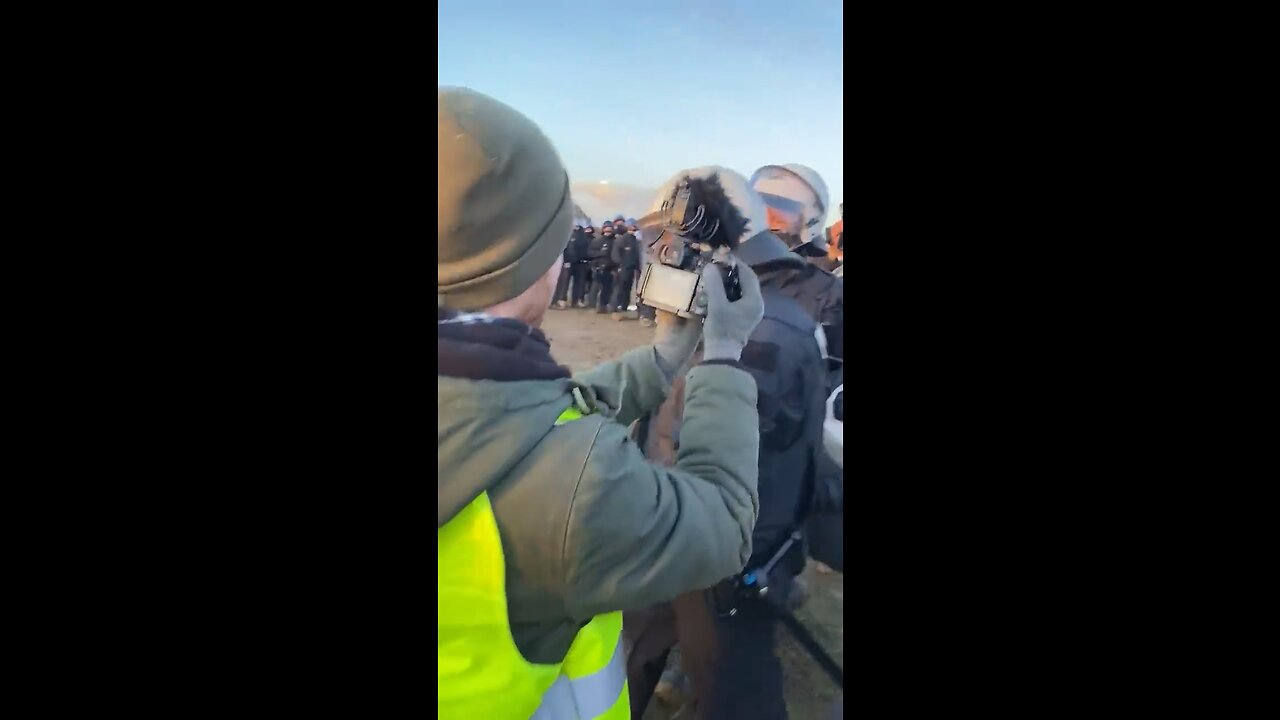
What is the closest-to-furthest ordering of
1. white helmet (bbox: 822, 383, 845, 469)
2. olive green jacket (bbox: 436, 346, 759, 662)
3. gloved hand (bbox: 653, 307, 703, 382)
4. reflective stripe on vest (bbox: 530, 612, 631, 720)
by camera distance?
olive green jacket (bbox: 436, 346, 759, 662)
reflective stripe on vest (bbox: 530, 612, 631, 720)
gloved hand (bbox: 653, 307, 703, 382)
white helmet (bbox: 822, 383, 845, 469)

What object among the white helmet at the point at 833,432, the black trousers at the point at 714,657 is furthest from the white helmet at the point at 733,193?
the black trousers at the point at 714,657

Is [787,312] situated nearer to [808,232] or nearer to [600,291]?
[808,232]

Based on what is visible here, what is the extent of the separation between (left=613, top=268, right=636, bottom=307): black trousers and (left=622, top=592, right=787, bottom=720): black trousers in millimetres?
491

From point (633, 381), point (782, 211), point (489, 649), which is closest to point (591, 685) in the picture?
point (489, 649)

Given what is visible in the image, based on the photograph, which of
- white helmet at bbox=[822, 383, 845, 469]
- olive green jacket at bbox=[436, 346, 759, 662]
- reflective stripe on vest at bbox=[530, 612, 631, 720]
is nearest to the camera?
olive green jacket at bbox=[436, 346, 759, 662]

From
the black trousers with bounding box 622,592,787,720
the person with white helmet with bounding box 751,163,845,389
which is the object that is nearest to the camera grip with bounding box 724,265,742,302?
the person with white helmet with bounding box 751,163,845,389

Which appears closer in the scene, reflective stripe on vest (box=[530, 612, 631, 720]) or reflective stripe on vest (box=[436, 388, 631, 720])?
reflective stripe on vest (box=[436, 388, 631, 720])

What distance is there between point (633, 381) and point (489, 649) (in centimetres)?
45

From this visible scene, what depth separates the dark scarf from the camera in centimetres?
89

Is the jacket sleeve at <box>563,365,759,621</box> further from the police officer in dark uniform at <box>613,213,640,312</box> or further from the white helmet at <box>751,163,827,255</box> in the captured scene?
the white helmet at <box>751,163,827,255</box>

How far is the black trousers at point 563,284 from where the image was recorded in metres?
1.01

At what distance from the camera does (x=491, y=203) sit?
0.89m

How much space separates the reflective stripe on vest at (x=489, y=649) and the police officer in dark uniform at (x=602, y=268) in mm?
173

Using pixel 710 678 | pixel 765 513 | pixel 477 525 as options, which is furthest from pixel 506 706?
pixel 765 513
